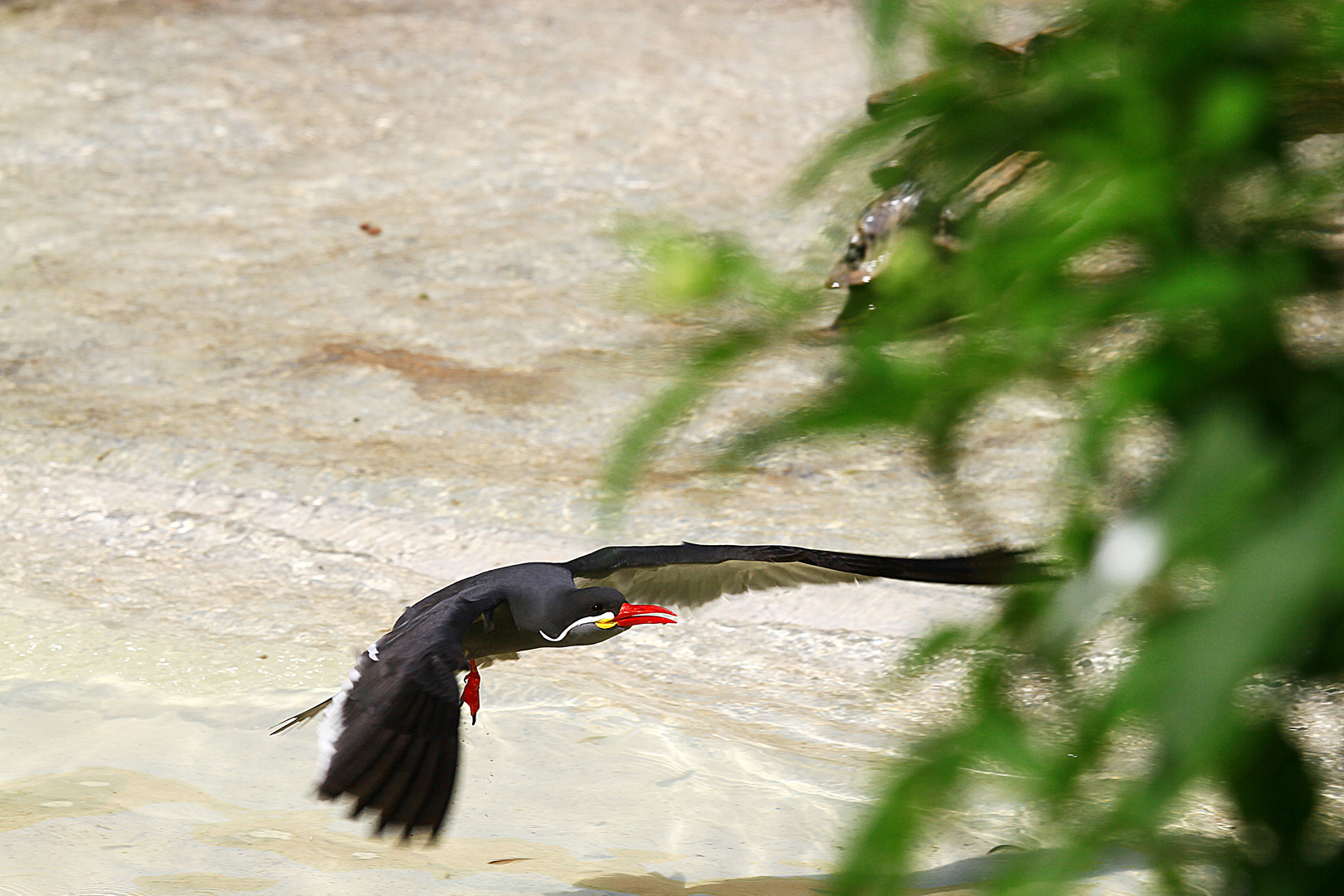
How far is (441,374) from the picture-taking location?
535 cm

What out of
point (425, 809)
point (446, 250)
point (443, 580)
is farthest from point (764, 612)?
point (446, 250)

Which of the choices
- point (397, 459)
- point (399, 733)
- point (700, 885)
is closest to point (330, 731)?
point (399, 733)

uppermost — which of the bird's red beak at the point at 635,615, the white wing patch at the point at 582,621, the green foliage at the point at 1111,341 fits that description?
the green foliage at the point at 1111,341

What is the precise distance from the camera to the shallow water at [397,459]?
246 cm

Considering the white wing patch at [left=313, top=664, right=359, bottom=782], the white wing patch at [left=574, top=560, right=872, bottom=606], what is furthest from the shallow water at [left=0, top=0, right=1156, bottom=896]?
the white wing patch at [left=313, top=664, right=359, bottom=782]

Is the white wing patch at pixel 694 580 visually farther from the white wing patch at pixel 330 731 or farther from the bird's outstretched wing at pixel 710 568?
the white wing patch at pixel 330 731

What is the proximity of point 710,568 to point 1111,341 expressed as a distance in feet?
6.64

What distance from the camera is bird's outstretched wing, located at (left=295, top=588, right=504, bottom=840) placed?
153cm

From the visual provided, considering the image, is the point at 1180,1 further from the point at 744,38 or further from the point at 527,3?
the point at 527,3

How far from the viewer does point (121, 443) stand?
4.62 m

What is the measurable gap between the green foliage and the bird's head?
1.68 meters

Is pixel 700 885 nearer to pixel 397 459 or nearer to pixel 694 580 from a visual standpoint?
pixel 694 580

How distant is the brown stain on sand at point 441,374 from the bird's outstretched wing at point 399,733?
326 cm

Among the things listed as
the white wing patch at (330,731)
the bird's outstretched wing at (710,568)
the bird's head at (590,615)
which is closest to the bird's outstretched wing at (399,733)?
the white wing patch at (330,731)
